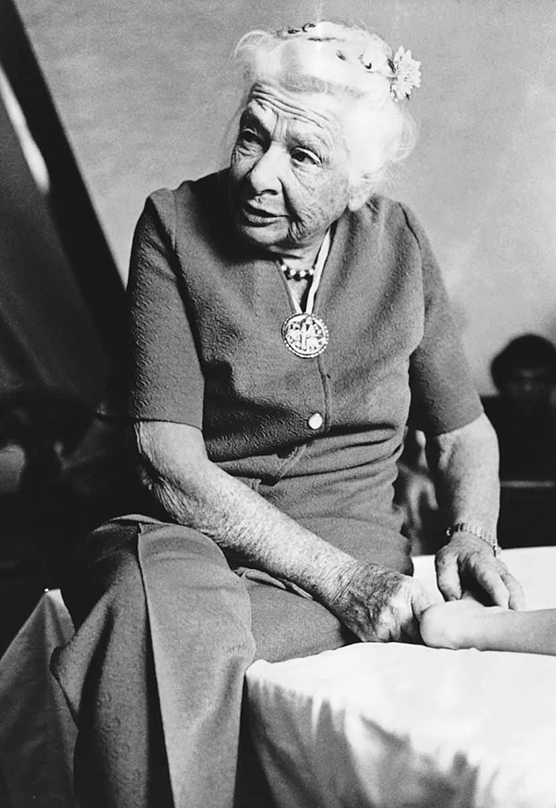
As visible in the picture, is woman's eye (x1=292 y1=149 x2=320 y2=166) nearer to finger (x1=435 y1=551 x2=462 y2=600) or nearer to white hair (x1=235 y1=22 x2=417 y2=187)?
white hair (x1=235 y1=22 x2=417 y2=187)

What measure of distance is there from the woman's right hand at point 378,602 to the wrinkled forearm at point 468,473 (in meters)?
0.33

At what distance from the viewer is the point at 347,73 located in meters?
1.40

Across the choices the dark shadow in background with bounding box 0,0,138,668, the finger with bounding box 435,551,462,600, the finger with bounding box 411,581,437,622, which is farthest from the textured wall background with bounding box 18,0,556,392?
the finger with bounding box 411,581,437,622

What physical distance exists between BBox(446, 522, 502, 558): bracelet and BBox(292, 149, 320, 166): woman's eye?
59 cm

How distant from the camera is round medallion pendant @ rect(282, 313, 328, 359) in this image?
1.42 meters

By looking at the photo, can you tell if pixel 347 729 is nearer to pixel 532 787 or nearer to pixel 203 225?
pixel 532 787

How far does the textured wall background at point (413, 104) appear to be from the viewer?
2.33 m

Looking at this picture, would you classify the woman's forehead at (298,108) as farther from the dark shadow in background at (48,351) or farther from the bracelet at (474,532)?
the bracelet at (474,532)

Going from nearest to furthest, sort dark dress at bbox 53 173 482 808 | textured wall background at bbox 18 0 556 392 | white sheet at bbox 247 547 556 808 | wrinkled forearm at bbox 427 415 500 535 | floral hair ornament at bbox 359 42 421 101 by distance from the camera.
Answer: white sheet at bbox 247 547 556 808 → dark dress at bbox 53 173 482 808 → floral hair ornament at bbox 359 42 421 101 → wrinkled forearm at bbox 427 415 500 535 → textured wall background at bbox 18 0 556 392

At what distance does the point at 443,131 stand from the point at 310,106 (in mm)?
1165

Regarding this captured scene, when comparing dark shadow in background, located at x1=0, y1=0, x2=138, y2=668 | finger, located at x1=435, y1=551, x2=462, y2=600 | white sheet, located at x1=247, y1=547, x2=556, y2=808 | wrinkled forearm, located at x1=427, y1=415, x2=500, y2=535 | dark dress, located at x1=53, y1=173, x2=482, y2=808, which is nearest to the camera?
white sheet, located at x1=247, y1=547, x2=556, y2=808

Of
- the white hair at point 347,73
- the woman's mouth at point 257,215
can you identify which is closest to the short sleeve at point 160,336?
the woman's mouth at point 257,215

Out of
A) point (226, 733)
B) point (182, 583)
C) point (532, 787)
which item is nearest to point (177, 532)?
point (182, 583)

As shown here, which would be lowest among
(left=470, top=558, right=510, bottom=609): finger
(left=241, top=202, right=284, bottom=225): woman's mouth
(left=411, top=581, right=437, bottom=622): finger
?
(left=470, top=558, right=510, bottom=609): finger
